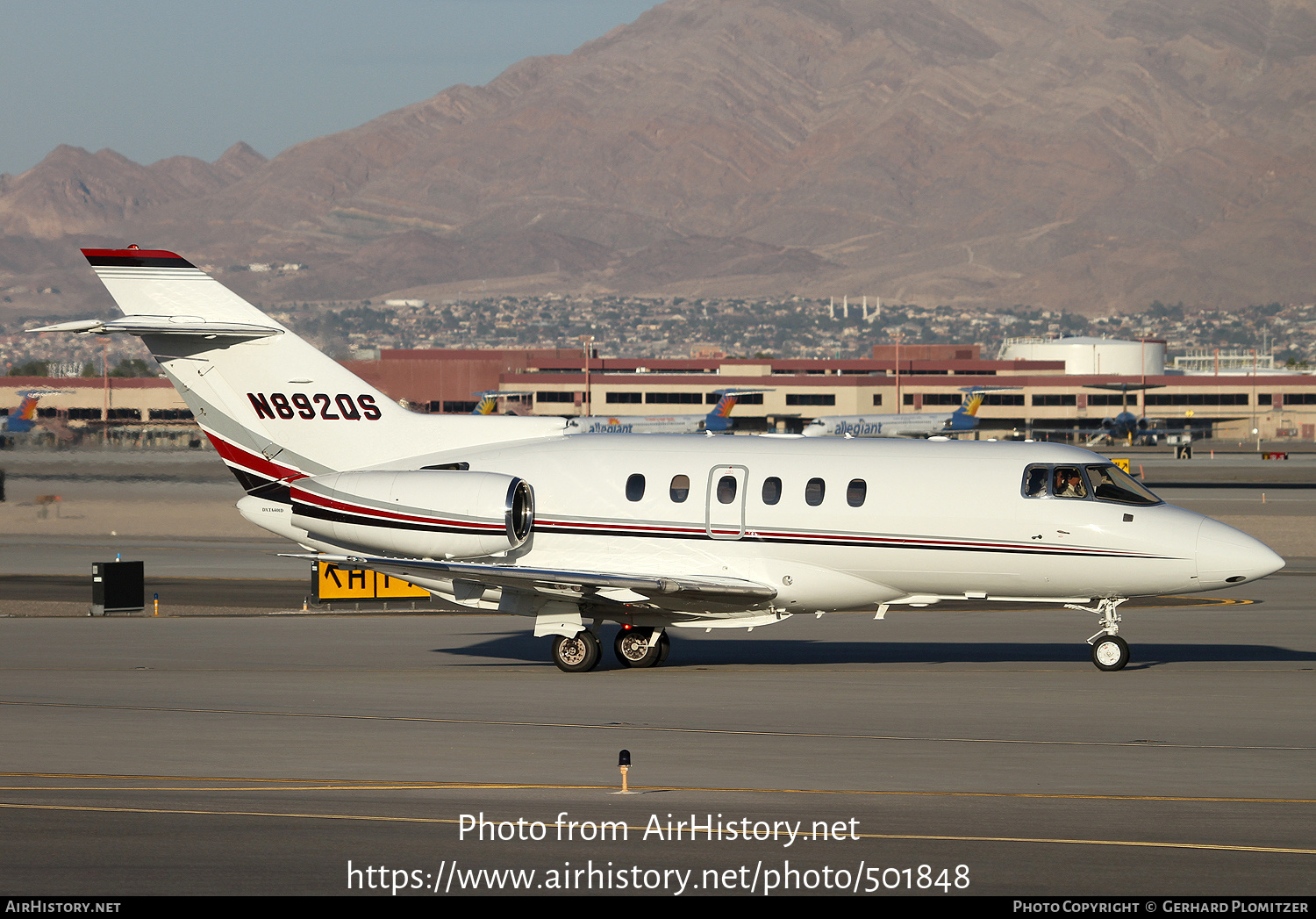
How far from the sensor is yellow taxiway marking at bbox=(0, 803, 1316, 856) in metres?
13.3

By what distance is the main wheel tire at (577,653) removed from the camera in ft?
80.9

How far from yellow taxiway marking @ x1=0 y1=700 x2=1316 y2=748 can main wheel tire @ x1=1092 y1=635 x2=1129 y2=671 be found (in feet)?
19.2

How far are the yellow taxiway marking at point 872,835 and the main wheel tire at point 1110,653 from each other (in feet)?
36.2

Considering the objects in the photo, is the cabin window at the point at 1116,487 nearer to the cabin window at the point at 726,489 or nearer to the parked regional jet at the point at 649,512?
the parked regional jet at the point at 649,512

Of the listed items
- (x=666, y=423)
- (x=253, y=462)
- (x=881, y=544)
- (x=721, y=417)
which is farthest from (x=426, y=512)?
(x=721, y=417)

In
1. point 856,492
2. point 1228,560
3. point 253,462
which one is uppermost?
point 253,462

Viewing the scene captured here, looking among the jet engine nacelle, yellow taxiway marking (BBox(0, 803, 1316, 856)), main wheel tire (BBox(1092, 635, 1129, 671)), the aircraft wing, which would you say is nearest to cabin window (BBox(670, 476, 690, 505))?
the aircraft wing

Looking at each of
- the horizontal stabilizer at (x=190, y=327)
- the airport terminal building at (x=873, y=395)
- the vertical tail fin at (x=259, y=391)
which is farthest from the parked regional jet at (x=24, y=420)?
the horizontal stabilizer at (x=190, y=327)

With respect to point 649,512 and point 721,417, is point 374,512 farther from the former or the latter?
point 721,417

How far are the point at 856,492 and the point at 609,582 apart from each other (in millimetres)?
4306

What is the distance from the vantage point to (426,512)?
976 inches

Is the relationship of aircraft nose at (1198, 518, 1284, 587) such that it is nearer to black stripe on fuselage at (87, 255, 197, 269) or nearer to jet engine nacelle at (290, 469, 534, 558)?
jet engine nacelle at (290, 469, 534, 558)

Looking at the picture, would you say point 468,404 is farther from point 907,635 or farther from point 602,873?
point 602,873

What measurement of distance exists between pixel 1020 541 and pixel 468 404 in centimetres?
17804
